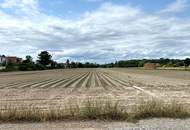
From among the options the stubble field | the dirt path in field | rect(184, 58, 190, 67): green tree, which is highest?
rect(184, 58, 190, 67): green tree

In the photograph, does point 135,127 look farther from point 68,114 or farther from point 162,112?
point 68,114

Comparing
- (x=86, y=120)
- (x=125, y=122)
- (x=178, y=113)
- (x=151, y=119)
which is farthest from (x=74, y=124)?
(x=178, y=113)

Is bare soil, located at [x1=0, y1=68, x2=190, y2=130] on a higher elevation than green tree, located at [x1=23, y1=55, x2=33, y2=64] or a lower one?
lower

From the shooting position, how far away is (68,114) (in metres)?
9.40

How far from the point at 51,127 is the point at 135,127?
7.18 ft

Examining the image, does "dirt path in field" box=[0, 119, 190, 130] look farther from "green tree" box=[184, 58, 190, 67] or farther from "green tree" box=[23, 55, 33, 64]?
"green tree" box=[23, 55, 33, 64]

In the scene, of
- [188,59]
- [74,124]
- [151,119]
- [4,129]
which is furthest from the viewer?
[188,59]

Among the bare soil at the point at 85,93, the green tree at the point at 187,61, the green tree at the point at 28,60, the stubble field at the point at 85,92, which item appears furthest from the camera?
the green tree at the point at 28,60

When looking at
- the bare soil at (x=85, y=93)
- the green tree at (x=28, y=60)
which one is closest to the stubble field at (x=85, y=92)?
the bare soil at (x=85, y=93)

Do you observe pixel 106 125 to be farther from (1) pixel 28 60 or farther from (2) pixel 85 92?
(1) pixel 28 60

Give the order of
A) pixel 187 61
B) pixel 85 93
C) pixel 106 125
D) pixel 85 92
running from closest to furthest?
pixel 106 125
pixel 85 93
pixel 85 92
pixel 187 61

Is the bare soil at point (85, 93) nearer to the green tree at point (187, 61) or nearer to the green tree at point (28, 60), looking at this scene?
the green tree at point (187, 61)

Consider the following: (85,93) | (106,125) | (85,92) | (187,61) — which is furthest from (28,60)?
(106,125)

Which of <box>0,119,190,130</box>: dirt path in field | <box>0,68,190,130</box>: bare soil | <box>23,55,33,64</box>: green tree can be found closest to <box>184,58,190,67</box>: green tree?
<box>23,55,33,64</box>: green tree
